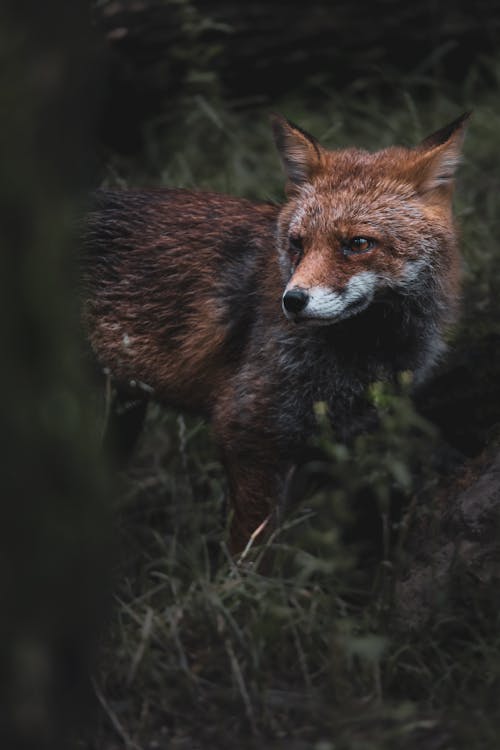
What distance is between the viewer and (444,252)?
503 centimetres

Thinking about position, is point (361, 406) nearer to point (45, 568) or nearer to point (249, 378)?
point (249, 378)

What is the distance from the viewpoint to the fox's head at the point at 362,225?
467 cm

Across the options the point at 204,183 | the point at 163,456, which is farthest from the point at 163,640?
the point at 204,183

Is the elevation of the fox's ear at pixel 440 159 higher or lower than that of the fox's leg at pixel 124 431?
higher

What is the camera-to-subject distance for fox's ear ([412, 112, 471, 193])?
5047 mm

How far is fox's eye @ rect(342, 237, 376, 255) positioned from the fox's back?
739mm

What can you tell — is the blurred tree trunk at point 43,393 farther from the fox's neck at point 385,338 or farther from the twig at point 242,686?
the fox's neck at point 385,338

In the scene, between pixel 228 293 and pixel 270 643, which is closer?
pixel 270 643

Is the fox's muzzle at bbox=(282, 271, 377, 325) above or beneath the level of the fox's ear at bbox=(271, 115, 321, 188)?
beneath

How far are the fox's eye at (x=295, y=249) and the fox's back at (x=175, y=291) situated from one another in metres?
0.40

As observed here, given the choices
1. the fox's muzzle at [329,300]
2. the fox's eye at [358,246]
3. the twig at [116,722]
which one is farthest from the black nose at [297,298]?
the twig at [116,722]

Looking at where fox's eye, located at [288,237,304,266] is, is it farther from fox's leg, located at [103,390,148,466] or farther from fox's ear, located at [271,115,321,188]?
fox's leg, located at [103,390,148,466]

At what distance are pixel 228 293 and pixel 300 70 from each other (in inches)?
153

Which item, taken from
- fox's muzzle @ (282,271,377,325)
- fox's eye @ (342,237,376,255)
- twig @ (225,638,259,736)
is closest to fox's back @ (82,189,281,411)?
fox's eye @ (342,237,376,255)
